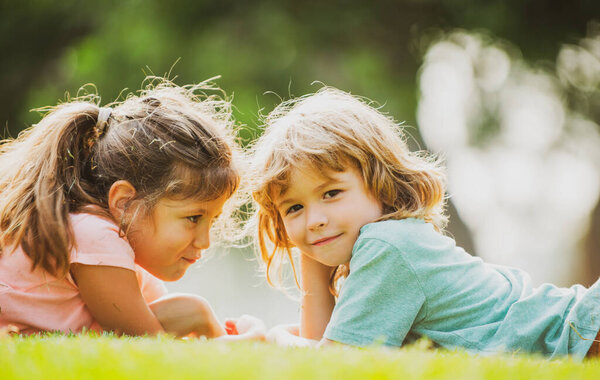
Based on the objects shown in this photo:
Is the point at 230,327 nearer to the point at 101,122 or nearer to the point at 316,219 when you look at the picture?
the point at 316,219

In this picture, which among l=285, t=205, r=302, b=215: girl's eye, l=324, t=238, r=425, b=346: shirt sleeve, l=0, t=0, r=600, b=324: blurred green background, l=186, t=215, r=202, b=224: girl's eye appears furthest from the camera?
l=0, t=0, r=600, b=324: blurred green background

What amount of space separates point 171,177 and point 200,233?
0.31 m

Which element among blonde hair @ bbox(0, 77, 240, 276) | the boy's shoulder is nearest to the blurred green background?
blonde hair @ bbox(0, 77, 240, 276)

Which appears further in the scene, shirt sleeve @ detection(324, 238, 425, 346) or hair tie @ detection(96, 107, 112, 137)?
hair tie @ detection(96, 107, 112, 137)

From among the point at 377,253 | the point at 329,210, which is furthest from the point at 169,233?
the point at 377,253

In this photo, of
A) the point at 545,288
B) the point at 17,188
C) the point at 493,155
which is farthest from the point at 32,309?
the point at 493,155

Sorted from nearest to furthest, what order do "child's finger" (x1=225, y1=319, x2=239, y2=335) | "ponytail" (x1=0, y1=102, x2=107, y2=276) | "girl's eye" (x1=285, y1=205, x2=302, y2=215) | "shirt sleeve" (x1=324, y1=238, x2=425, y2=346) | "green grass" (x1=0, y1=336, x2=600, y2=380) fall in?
1. "green grass" (x1=0, y1=336, x2=600, y2=380)
2. "shirt sleeve" (x1=324, y1=238, x2=425, y2=346)
3. "ponytail" (x1=0, y1=102, x2=107, y2=276)
4. "girl's eye" (x1=285, y1=205, x2=302, y2=215)
5. "child's finger" (x1=225, y1=319, x2=239, y2=335)

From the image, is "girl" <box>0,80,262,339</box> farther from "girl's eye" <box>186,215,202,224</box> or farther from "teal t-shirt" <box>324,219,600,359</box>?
"teal t-shirt" <box>324,219,600,359</box>

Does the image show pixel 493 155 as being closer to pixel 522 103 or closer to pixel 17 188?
pixel 522 103

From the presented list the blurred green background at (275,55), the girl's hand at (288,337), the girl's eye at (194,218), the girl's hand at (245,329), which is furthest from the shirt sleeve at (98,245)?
the blurred green background at (275,55)

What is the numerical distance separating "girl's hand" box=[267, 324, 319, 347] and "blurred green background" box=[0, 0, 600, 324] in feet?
24.0

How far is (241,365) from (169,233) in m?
1.74

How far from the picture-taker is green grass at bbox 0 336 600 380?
1.63 m

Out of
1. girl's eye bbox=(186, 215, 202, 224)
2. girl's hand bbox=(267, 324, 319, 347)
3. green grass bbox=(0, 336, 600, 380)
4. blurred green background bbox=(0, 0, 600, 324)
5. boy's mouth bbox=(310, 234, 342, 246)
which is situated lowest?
girl's hand bbox=(267, 324, 319, 347)
